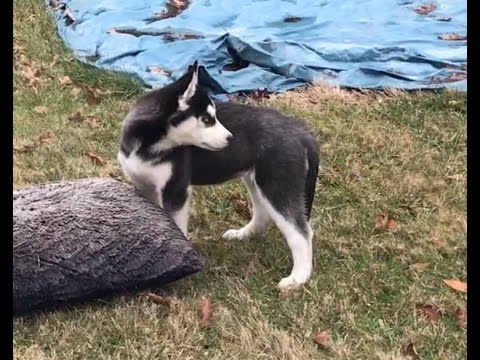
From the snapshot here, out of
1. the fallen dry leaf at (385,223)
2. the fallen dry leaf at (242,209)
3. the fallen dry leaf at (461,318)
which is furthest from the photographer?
the fallen dry leaf at (242,209)

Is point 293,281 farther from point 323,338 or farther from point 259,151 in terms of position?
point 259,151

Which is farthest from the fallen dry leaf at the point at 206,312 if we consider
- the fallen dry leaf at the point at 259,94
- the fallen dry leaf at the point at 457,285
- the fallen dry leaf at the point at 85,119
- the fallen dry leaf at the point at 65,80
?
the fallen dry leaf at the point at 65,80

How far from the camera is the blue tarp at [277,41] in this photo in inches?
297

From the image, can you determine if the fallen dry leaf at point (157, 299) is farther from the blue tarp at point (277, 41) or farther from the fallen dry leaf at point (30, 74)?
the fallen dry leaf at point (30, 74)

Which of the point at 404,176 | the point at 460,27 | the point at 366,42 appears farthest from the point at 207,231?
the point at 460,27

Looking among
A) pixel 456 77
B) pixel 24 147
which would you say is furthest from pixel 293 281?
pixel 456 77

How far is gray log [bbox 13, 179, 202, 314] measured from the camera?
4.22m

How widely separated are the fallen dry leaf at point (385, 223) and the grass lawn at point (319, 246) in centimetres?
3

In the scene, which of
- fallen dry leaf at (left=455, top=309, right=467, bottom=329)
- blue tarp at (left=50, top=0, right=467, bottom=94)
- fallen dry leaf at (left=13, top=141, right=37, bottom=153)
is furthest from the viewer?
blue tarp at (left=50, top=0, right=467, bottom=94)

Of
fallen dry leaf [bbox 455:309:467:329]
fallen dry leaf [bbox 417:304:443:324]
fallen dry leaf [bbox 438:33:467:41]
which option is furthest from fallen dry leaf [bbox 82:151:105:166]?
fallen dry leaf [bbox 438:33:467:41]

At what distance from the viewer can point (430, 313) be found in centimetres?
435

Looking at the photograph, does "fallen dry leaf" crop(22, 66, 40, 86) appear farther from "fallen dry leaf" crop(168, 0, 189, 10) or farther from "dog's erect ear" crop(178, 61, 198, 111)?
"dog's erect ear" crop(178, 61, 198, 111)

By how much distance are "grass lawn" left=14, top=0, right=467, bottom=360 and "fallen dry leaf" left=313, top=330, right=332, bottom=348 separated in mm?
24

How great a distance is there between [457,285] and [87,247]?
6.22 ft
